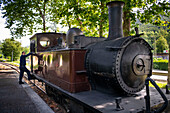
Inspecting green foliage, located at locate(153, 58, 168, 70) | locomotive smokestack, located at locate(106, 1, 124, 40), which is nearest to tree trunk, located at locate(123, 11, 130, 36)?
locomotive smokestack, located at locate(106, 1, 124, 40)

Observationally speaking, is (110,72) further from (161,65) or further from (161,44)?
(161,44)

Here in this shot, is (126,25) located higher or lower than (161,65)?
higher

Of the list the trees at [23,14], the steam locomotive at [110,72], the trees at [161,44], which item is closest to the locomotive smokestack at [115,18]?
the steam locomotive at [110,72]

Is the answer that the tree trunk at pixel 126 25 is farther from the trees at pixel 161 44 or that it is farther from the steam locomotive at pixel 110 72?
the trees at pixel 161 44

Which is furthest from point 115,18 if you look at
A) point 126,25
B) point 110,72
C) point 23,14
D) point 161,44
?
point 161,44

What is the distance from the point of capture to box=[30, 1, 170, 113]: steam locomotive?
141 inches

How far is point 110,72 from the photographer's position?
12.2ft

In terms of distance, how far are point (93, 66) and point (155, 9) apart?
24.0 ft

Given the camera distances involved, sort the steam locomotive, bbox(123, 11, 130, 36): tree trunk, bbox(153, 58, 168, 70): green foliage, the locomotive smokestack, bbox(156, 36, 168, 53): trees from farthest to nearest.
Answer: bbox(156, 36, 168, 53): trees < bbox(153, 58, 168, 70): green foliage < bbox(123, 11, 130, 36): tree trunk < the locomotive smokestack < the steam locomotive

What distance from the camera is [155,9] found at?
9.38 m

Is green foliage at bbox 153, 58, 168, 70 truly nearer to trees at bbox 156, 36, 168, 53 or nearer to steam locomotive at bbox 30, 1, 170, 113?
steam locomotive at bbox 30, 1, 170, 113

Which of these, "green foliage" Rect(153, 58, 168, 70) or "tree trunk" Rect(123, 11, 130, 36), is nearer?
"tree trunk" Rect(123, 11, 130, 36)

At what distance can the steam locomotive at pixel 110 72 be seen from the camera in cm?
358

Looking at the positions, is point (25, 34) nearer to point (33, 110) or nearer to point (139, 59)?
point (33, 110)
